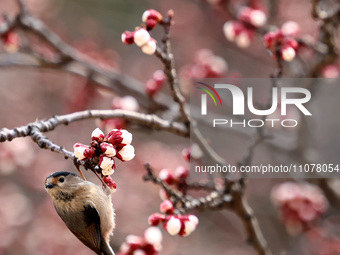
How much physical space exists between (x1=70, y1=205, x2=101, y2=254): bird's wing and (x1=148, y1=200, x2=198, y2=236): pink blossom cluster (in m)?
0.26

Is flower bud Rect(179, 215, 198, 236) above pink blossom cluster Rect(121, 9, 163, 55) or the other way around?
the other way around

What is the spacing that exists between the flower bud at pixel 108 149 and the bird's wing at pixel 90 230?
0.71 ft

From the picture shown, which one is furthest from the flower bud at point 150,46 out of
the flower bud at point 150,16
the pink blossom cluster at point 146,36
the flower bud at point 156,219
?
the flower bud at point 156,219

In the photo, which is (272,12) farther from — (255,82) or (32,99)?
(32,99)

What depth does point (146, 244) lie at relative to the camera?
6.27ft

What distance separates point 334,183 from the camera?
3.16 m

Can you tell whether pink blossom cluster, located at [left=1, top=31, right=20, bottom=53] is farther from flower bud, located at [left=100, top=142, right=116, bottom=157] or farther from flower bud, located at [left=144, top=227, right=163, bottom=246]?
flower bud, located at [left=100, top=142, right=116, bottom=157]

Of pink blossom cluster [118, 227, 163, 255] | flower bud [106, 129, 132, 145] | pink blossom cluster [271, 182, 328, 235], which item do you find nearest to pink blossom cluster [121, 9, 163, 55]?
flower bud [106, 129, 132, 145]

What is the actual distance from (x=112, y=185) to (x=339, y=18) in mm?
1864

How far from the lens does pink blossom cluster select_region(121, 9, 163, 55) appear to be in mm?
1742

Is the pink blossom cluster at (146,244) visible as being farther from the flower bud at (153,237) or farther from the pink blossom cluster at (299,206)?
the pink blossom cluster at (299,206)

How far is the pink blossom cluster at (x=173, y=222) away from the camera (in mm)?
1688

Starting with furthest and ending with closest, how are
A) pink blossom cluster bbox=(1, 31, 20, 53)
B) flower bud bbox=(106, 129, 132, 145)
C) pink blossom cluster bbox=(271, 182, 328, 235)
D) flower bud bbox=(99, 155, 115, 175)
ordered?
pink blossom cluster bbox=(271, 182, 328, 235) → pink blossom cluster bbox=(1, 31, 20, 53) → flower bud bbox=(106, 129, 132, 145) → flower bud bbox=(99, 155, 115, 175)

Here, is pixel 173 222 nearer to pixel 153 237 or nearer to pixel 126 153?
pixel 153 237
